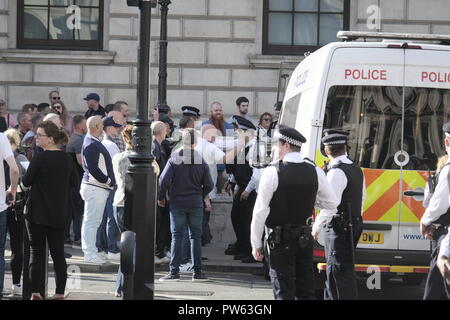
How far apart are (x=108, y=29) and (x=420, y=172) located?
10.5 m

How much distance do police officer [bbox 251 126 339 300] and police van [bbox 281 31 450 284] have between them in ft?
6.41

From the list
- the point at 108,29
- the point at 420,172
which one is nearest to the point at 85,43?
the point at 108,29

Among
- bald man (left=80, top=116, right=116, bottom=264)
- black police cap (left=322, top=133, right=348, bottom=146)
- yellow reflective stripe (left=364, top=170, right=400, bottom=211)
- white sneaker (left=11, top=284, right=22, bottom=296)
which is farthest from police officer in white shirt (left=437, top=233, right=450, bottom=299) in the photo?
bald man (left=80, top=116, right=116, bottom=264)

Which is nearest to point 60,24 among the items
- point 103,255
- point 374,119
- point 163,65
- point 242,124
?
point 163,65

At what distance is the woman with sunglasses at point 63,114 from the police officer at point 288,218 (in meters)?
7.82

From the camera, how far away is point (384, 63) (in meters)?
10.1

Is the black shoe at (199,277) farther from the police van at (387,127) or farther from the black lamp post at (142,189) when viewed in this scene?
the black lamp post at (142,189)

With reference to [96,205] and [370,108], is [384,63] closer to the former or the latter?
[370,108]

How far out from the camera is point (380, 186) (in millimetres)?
10023

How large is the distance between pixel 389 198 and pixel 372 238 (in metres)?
0.43

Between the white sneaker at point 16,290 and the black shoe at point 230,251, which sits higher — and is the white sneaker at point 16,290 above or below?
above

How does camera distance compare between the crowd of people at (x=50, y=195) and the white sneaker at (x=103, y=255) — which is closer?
the crowd of people at (x=50, y=195)

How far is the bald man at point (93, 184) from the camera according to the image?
484 inches

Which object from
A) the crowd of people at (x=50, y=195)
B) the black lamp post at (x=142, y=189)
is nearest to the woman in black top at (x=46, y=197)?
the crowd of people at (x=50, y=195)
